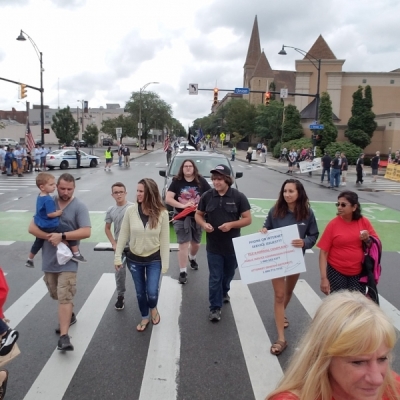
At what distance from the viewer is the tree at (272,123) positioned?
53875 millimetres

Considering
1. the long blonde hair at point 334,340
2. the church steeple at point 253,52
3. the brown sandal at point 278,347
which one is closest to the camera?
the long blonde hair at point 334,340

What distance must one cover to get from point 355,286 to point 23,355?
3.47 m

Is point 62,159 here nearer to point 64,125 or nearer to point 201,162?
point 201,162

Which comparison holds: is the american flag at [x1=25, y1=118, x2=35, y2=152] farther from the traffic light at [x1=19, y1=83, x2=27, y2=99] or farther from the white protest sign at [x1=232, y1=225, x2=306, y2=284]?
the white protest sign at [x1=232, y1=225, x2=306, y2=284]

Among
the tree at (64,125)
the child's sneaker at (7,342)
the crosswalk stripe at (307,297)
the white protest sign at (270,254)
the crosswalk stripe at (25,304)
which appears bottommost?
the crosswalk stripe at (25,304)

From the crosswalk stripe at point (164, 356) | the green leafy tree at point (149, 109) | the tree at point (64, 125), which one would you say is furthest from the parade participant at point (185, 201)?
the green leafy tree at point (149, 109)

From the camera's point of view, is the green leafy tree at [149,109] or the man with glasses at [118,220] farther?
the green leafy tree at [149,109]

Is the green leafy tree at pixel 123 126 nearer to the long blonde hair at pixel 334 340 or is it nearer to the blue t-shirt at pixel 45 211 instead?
the blue t-shirt at pixel 45 211

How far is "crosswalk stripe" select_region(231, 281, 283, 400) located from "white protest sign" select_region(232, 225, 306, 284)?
2.49 ft

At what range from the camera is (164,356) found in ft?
13.2

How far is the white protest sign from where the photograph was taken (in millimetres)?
4109

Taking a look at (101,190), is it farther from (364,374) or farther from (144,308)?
(364,374)

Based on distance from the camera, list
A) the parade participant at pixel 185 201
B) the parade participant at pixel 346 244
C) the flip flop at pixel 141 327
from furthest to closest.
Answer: the parade participant at pixel 185 201, the flip flop at pixel 141 327, the parade participant at pixel 346 244

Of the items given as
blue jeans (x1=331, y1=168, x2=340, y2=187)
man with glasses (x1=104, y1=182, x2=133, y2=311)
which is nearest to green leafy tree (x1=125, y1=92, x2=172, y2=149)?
blue jeans (x1=331, y1=168, x2=340, y2=187)
